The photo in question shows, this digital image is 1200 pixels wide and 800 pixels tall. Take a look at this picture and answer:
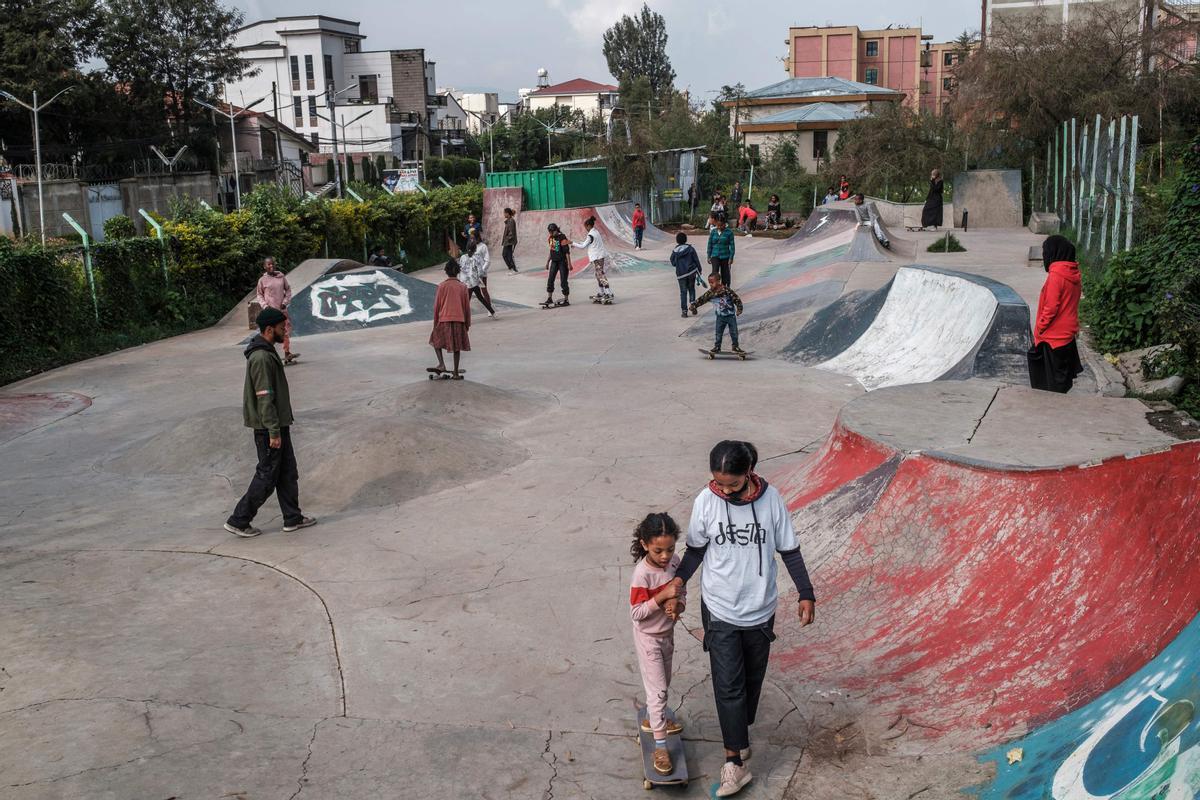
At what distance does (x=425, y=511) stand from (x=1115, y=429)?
4.98 metres

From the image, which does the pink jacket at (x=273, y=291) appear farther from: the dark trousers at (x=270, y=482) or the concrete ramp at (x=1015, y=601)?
the concrete ramp at (x=1015, y=601)

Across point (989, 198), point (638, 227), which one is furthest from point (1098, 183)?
point (638, 227)

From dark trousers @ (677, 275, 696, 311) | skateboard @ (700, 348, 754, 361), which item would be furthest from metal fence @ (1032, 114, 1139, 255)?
dark trousers @ (677, 275, 696, 311)

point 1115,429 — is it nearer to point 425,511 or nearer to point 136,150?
point 425,511

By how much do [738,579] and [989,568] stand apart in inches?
69.9

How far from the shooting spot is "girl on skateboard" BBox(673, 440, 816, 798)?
13.7 feet

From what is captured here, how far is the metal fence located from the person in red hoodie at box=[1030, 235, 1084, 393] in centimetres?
606

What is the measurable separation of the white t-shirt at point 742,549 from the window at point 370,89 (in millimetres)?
88108

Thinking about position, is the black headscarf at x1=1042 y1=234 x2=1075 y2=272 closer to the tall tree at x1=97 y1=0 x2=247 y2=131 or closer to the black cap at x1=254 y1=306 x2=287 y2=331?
the black cap at x1=254 y1=306 x2=287 y2=331

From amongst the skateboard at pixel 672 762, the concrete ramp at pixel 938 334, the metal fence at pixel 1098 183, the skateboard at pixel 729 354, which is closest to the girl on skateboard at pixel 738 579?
the skateboard at pixel 672 762

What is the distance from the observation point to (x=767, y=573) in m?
4.21

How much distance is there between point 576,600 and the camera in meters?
6.30

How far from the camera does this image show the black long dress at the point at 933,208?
81.3 ft

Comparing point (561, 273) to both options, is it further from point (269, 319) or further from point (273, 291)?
point (269, 319)
